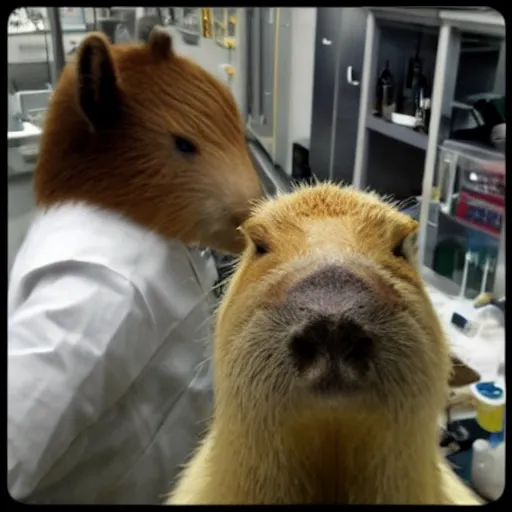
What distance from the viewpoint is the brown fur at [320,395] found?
0.37 m

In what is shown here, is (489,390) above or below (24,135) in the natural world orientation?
below

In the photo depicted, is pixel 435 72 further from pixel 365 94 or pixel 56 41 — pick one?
pixel 56 41

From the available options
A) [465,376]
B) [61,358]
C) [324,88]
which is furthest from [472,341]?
[61,358]

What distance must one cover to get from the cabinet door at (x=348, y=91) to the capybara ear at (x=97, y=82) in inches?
7.3

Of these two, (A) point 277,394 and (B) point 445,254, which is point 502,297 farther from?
(A) point 277,394

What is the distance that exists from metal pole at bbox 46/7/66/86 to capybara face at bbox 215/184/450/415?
0.82 ft

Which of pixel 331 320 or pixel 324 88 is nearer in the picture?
pixel 331 320

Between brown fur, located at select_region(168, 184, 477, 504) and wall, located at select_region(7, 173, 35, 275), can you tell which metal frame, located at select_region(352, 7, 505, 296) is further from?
wall, located at select_region(7, 173, 35, 275)

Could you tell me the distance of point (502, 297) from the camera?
19.8 inches

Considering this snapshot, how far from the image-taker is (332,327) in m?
0.34

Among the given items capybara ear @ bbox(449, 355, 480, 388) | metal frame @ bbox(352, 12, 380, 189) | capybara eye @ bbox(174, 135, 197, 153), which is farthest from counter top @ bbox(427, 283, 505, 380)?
capybara eye @ bbox(174, 135, 197, 153)

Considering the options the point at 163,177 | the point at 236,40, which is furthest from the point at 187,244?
the point at 236,40

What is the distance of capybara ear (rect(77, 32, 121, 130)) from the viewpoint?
50cm

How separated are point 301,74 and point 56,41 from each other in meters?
0.21
